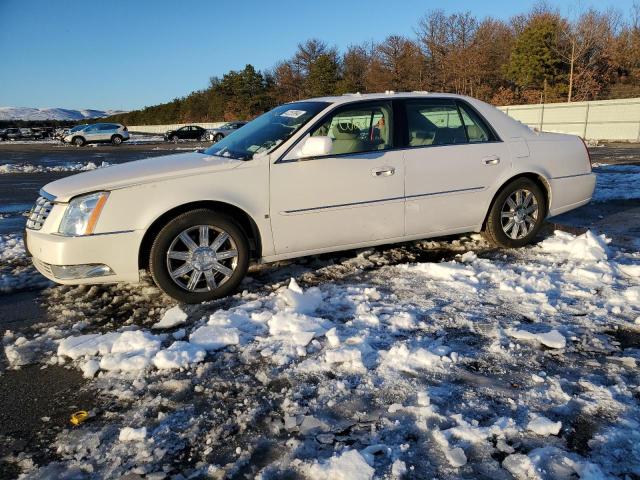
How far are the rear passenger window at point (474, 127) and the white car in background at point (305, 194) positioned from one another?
12 millimetres

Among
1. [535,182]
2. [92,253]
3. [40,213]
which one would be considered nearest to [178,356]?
[92,253]

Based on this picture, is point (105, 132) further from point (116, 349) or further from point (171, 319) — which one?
point (116, 349)

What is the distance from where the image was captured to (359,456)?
2068 mm

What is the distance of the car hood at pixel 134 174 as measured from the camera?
371 centimetres

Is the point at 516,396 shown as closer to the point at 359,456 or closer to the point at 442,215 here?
the point at 359,456

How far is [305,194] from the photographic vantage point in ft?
13.6

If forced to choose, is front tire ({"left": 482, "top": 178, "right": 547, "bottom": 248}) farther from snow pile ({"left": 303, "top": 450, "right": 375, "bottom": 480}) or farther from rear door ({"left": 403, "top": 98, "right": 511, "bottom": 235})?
snow pile ({"left": 303, "top": 450, "right": 375, "bottom": 480})

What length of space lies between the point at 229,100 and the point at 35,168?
188ft

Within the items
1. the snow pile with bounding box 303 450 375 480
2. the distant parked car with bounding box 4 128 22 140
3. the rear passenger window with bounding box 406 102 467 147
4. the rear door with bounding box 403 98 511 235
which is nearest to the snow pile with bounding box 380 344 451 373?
the snow pile with bounding box 303 450 375 480

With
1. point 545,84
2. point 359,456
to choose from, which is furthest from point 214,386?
point 545,84

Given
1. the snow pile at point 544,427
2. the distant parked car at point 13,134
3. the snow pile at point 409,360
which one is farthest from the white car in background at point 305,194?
the distant parked car at point 13,134

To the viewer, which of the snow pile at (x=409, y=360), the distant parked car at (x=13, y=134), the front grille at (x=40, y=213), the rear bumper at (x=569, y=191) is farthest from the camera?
the distant parked car at (x=13, y=134)

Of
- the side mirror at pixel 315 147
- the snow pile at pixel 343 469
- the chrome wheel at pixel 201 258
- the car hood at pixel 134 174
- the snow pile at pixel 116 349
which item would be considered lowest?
the snow pile at pixel 343 469

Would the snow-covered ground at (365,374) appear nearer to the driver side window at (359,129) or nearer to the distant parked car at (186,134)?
the driver side window at (359,129)
